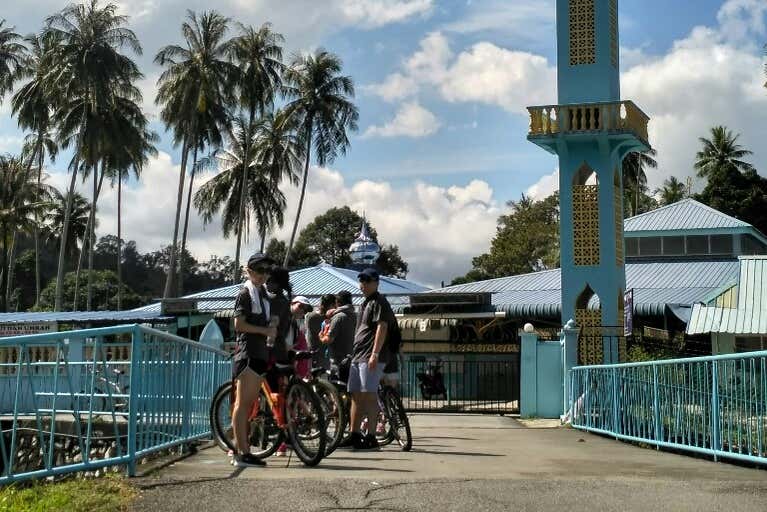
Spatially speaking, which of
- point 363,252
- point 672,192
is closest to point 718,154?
point 672,192

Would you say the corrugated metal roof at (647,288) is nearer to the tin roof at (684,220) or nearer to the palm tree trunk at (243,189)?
the tin roof at (684,220)

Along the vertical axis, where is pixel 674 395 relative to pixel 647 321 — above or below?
below

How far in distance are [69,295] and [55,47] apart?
3581cm

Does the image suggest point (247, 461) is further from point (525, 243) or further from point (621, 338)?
point (525, 243)

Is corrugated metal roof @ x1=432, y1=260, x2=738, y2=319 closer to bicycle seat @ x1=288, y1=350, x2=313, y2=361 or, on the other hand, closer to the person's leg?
bicycle seat @ x1=288, y1=350, x2=313, y2=361

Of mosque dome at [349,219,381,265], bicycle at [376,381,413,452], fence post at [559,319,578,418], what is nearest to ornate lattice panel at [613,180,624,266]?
fence post at [559,319,578,418]

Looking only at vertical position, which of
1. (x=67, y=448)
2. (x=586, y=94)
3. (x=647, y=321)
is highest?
(x=586, y=94)

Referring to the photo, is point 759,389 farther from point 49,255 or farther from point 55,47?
point 49,255

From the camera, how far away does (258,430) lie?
321 inches

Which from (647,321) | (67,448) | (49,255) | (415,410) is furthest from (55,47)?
(49,255)

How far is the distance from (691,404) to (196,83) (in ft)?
125

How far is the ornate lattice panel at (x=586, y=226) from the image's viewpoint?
20156 mm

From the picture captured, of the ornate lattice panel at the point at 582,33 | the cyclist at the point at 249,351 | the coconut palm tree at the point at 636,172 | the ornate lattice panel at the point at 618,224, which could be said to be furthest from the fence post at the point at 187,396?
the coconut palm tree at the point at 636,172

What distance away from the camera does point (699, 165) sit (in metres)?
58.1
